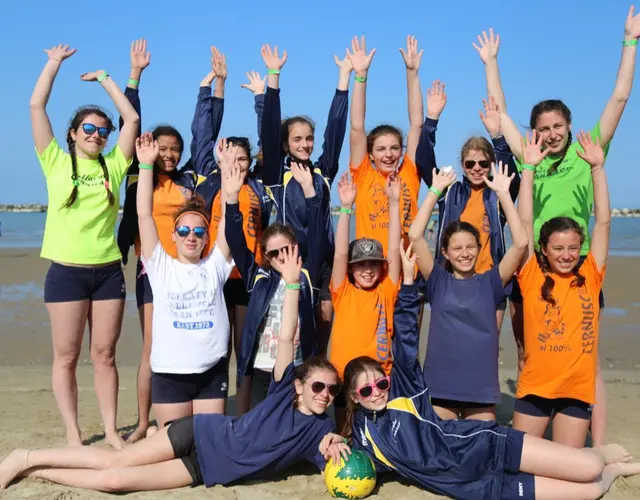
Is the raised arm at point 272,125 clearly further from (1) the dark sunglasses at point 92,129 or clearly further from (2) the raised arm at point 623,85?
(2) the raised arm at point 623,85

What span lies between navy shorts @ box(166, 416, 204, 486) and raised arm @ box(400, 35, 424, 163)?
124 inches

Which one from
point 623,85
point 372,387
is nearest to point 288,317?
point 372,387

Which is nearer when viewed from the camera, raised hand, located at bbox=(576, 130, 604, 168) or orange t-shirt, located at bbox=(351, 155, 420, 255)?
raised hand, located at bbox=(576, 130, 604, 168)

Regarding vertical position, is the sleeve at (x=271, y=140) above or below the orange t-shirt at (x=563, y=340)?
above

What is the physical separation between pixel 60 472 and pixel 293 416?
173 centimetres

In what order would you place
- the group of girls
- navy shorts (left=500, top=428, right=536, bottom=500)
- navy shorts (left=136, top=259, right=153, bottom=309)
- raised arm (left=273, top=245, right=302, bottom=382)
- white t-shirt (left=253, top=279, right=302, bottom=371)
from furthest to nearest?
1. navy shorts (left=136, top=259, right=153, bottom=309)
2. white t-shirt (left=253, top=279, right=302, bottom=371)
3. raised arm (left=273, top=245, right=302, bottom=382)
4. the group of girls
5. navy shorts (left=500, top=428, right=536, bottom=500)

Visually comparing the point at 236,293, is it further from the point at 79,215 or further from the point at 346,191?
the point at 79,215

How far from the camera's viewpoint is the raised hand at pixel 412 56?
6.79 meters

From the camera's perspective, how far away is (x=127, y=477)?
4992 mm

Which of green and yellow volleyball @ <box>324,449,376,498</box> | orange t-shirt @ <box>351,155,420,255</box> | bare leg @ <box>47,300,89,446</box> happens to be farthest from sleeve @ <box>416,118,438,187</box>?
bare leg @ <box>47,300,89,446</box>

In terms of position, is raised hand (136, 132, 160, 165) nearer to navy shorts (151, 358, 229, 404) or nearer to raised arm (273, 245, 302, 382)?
raised arm (273, 245, 302, 382)

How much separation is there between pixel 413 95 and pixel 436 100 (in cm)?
34

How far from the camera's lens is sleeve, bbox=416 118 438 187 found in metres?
6.25

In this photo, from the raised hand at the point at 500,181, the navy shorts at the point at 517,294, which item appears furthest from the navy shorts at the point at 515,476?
the raised hand at the point at 500,181
